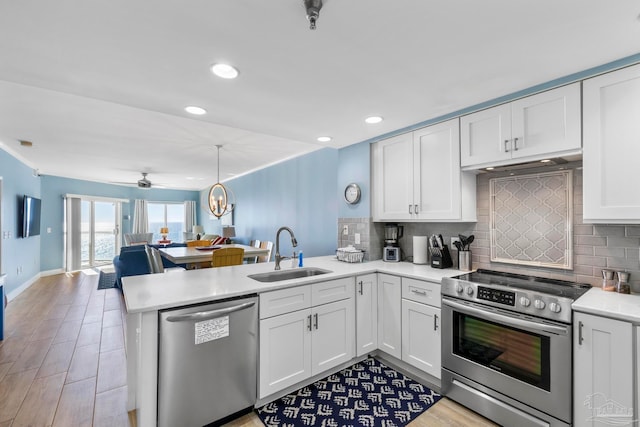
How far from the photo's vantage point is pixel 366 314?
104 inches

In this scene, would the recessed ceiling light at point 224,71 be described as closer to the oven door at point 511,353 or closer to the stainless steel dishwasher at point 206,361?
the stainless steel dishwasher at point 206,361

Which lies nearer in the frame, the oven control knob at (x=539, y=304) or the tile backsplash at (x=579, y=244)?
the oven control knob at (x=539, y=304)

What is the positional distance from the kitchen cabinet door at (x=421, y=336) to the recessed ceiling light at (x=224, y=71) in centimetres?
218

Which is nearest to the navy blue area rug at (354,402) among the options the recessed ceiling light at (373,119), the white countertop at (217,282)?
the white countertop at (217,282)

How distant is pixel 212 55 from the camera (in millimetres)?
1621

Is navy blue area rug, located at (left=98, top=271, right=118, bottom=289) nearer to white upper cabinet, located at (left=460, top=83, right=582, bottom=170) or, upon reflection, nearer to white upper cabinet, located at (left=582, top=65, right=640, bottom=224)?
white upper cabinet, located at (left=460, top=83, right=582, bottom=170)

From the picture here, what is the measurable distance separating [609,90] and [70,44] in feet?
10.1

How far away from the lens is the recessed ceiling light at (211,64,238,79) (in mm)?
1734

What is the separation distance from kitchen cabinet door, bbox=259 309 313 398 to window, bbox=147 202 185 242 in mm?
9253

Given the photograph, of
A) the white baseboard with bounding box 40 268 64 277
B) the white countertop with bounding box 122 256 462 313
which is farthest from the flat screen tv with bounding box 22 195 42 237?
the white countertop with bounding box 122 256 462 313

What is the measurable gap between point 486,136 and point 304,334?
2.13m

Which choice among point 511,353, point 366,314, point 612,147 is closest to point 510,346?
point 511,353

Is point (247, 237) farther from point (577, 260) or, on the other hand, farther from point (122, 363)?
point (577, 260)

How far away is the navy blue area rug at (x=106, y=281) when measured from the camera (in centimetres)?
570
